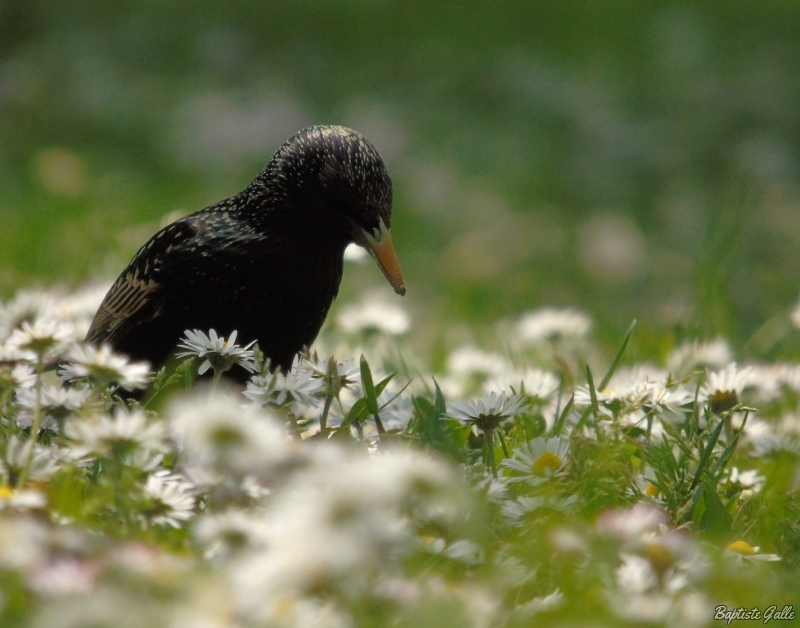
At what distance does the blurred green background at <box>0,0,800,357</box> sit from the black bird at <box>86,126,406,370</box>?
314 centimetres

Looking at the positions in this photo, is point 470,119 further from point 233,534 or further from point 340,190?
point 233,534

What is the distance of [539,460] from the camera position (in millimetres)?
2363

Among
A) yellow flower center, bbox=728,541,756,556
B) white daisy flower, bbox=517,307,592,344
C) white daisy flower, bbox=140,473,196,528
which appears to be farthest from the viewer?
white daisy flower, bbox=517,307,592,344

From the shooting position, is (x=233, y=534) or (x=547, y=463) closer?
(x=233, y=534)

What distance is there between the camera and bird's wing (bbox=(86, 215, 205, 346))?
11.0 feet

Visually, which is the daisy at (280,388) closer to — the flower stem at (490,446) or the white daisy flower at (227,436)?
the flower stem at (490,446)

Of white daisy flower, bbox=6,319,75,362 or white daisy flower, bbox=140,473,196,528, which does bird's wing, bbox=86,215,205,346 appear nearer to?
white daisy flower, bbox=6,319,75,362

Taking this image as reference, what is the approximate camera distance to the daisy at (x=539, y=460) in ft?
7.54

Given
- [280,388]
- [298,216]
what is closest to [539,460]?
[280,388]

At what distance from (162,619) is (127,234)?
4.22 meters

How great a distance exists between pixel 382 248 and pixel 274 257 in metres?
0.32

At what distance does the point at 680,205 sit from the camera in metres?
7.92

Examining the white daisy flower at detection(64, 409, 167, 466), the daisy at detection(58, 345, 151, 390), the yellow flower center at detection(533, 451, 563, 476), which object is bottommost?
the white daisy flower at detection(64, 409, 167, 466)

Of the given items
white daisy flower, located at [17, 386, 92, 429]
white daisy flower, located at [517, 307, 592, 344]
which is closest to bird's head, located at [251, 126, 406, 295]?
white daisy flower, located at [517, 307, 592, 344]
